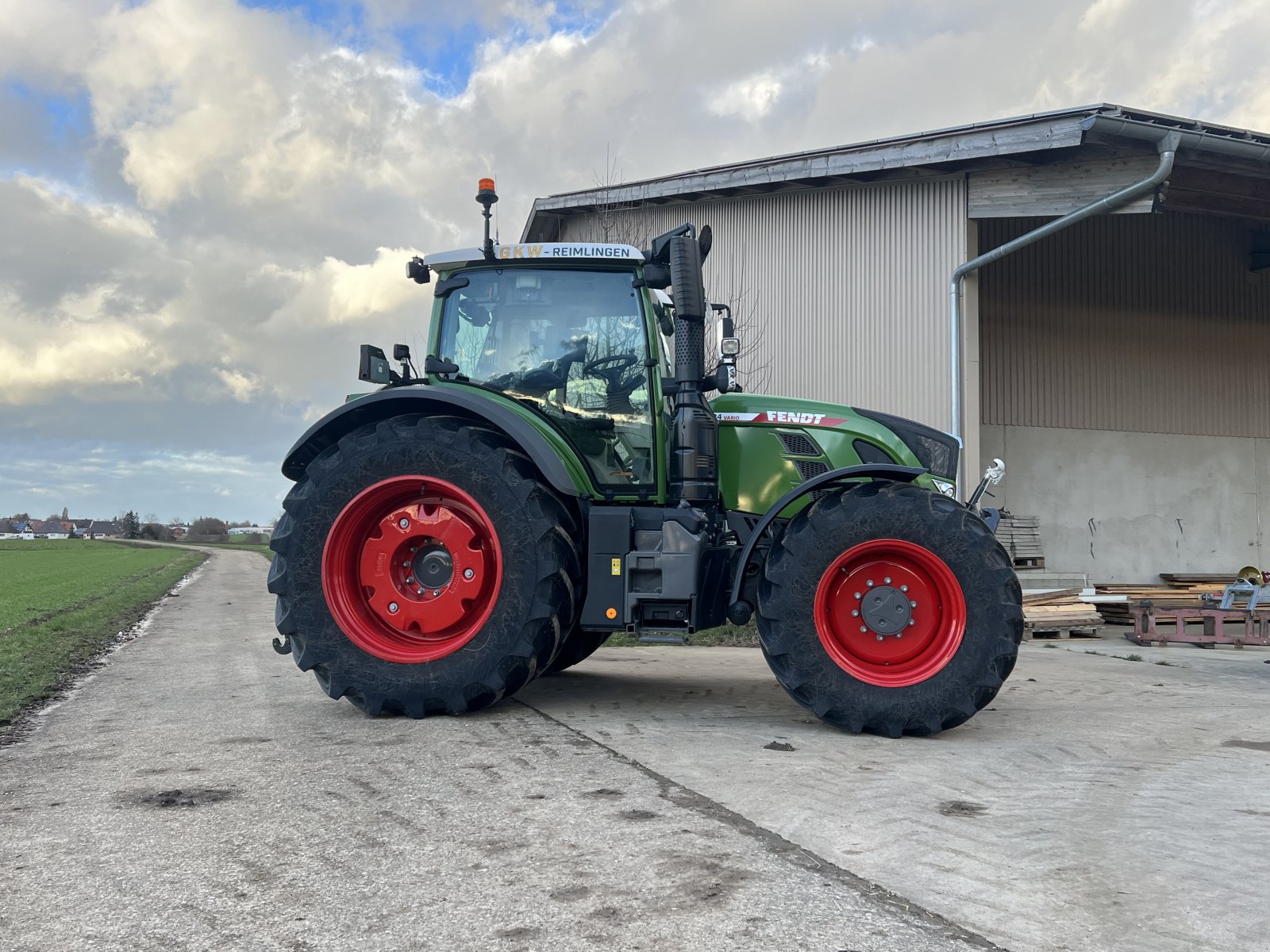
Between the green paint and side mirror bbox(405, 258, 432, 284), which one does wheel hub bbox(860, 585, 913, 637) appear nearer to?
the green paint

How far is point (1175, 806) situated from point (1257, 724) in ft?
8.69

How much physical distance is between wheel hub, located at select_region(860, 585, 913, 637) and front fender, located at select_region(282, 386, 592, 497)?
165 cm

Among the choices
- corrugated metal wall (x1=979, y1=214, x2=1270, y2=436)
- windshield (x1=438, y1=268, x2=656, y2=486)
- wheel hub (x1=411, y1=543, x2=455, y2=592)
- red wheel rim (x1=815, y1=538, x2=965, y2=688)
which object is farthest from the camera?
corrugated metal wall (x1=979, y1=214, x2=1270, y2=436)

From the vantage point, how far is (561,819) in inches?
138

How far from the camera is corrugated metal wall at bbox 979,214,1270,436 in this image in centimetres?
1623

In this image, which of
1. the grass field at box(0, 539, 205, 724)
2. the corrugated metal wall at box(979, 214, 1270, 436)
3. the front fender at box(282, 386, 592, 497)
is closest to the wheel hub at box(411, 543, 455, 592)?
the front fender at box(282, 386, 592, 497)

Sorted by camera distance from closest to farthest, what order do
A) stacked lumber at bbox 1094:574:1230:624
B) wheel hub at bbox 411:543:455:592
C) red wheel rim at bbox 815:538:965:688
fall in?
1. red wheel rim at bbox 815:538:965:688
2. wheel hub at bbox 411:543:455:592
3. stacked lumber at bbox 1094:574:1230:624

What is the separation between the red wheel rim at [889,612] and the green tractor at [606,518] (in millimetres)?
12

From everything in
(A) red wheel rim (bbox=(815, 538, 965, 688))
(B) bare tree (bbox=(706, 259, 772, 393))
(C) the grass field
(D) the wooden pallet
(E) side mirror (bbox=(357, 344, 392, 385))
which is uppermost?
(B) bare tree (bbox=(706, 259, 772, 393))

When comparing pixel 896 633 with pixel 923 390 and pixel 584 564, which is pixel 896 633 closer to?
pixel 584 564

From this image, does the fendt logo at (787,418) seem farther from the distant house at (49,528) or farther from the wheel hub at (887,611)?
the distant house at (49,528)

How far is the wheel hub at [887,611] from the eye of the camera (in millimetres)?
5133

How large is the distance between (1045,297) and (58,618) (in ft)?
51.0

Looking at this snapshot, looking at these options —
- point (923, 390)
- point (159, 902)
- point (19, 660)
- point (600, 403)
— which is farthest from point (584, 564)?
point (923, 390)
